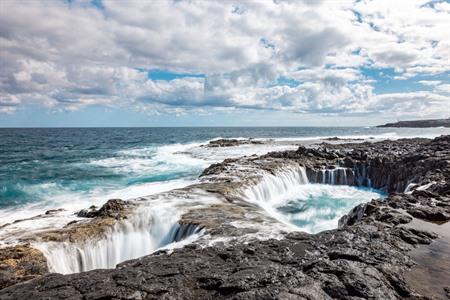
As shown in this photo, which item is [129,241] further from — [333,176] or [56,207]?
[333,176]

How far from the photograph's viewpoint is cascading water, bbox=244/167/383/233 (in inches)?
677

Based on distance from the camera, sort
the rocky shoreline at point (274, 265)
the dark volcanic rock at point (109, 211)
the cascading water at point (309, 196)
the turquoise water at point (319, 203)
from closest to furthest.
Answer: the rocky shoreline at point (274, 265) < the dark volcanic rock at point (109, 211) < the turquoise water at point (319, 203) < the cascading water at point (309, 196)

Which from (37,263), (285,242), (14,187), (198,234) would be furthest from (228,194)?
(14,187)

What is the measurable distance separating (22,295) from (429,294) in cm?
764

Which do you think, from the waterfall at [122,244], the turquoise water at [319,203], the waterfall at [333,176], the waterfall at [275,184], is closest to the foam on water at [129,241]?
the waterfall at [122,244]

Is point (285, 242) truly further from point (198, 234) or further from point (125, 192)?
point (125, 192)

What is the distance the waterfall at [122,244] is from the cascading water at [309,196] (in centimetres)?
549

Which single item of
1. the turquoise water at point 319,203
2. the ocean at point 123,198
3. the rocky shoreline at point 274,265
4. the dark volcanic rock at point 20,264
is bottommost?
the turquoise water at point 319,203

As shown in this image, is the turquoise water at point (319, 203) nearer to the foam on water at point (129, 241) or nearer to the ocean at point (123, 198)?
the ocean at point (123, 198)

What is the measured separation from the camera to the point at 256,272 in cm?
629

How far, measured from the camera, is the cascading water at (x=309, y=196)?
1720 cm

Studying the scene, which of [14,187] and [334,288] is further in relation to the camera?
[14,187]

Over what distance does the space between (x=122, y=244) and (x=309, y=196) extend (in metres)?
14.6

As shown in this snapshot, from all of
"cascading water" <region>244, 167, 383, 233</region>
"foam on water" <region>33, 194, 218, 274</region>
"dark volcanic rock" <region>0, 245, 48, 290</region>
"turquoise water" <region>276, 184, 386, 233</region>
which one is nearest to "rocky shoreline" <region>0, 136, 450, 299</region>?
"dark volcanic rock" <region>0, 245, 48, 290</region>
